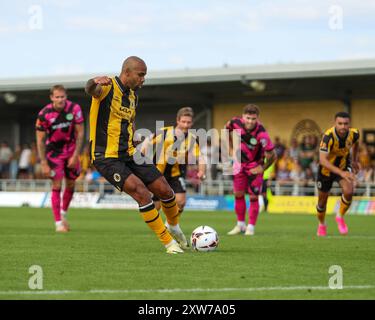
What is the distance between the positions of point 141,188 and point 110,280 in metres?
2.67

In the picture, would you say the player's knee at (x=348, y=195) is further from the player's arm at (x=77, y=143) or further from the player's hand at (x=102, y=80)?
the player's hand at (x=102, y=80)

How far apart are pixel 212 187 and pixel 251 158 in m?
18.0

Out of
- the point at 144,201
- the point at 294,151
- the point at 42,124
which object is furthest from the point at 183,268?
the point at 294,151

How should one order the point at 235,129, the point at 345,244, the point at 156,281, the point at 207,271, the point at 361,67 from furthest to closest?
the point at 361,67
the point at 235,129
the point at 345,244
the point at 207,271
the point at 156,281

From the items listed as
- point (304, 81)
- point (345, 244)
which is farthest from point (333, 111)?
point (345, 244)

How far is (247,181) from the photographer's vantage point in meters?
16.4

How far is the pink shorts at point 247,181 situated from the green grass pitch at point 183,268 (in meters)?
1.63

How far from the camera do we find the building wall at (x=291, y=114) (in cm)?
3684

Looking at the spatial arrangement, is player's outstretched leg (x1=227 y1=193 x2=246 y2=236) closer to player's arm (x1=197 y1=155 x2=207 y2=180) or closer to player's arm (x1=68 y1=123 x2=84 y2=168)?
player's arm (x1=197 y1=155 x2=207 y2=180)

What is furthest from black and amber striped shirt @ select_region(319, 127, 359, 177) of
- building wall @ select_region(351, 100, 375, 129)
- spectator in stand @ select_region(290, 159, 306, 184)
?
building wall @ select_region(351, 100, 375, 129)
